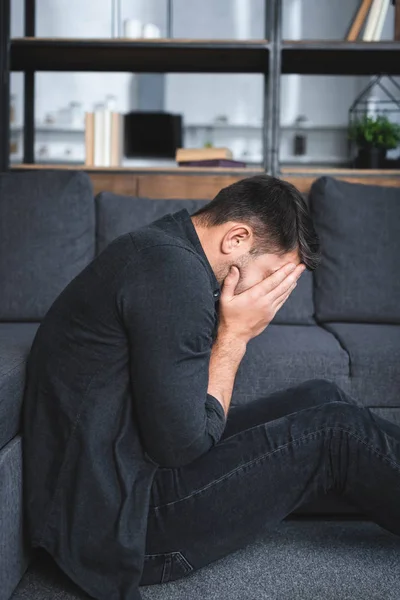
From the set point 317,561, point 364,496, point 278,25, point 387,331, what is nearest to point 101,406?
point 364,496

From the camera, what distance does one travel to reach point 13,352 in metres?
1.51

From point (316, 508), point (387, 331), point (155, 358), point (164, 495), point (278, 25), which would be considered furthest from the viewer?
point (278, 25)

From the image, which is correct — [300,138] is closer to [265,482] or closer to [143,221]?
[143,221]

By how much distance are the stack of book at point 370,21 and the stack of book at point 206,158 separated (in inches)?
26.2

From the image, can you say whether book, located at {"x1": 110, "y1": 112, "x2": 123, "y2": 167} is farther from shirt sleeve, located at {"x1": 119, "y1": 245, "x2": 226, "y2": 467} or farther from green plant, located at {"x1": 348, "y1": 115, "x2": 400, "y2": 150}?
shirt sleeve, located at {"x1": 119, "y1": 245, "x2": 226, "y2": 467}

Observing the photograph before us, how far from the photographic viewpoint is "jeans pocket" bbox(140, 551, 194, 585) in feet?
4.54

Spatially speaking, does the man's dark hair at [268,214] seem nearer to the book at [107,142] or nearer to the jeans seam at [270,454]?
the jeans seam at [270,454]

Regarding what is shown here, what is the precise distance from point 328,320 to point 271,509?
3.63 feet

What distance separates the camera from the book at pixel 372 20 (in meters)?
2.90

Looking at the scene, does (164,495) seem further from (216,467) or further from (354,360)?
(354,360)

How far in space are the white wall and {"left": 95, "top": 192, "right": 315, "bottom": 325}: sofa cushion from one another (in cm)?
448

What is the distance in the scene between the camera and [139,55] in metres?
2.94

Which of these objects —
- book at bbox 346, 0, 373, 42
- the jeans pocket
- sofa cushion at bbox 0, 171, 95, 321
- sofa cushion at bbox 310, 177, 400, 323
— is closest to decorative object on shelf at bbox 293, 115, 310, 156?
book at bbox 346, 0, 373, 42

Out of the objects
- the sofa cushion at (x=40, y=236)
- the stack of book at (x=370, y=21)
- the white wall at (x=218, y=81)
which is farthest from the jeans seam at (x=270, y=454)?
the white wall at (x=218, y=81)
